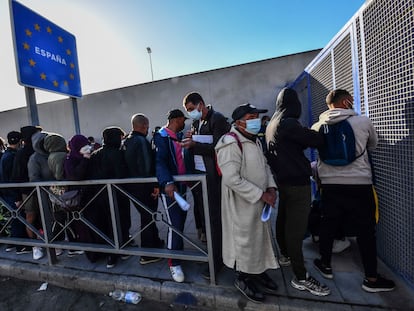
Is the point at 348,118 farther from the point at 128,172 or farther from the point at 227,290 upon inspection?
the point at 128,172

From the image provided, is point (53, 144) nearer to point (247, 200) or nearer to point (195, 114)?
point (195, 114)

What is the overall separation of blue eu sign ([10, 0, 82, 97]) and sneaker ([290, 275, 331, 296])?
435 cm

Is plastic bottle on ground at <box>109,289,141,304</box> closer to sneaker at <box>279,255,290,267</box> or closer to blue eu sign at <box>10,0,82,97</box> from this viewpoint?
sneaker at <box>279,255,290,267</box>

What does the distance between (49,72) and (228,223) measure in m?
3.96

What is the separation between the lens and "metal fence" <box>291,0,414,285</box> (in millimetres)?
1856

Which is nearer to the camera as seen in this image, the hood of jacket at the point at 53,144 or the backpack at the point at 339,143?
the backpack at the point at 339,143

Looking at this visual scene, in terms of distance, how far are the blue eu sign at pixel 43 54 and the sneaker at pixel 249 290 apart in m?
3.94

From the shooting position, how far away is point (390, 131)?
210 cm

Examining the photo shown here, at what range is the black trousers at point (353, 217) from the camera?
6.73 feet

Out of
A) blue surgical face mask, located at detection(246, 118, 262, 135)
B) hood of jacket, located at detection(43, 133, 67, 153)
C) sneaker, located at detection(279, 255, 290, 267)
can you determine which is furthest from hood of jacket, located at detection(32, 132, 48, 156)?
sneaker, located at detection(279, 255, 290, 267)

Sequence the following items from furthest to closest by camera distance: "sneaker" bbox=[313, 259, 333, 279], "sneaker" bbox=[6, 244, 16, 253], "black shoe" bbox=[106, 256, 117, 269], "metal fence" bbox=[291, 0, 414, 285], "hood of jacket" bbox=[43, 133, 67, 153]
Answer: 1. "sneaker" bbox=[6, 244, 16, 253]
2. "hood of jacket" bbox=[43, 133, 67, 153]
3. "black shoe" bbox=[106, 256, 117, 269]
4. "sneaker" bbox=[313, 259, 333, 279]
5. "metal fence" bbox=[291, 0, 414, 285]

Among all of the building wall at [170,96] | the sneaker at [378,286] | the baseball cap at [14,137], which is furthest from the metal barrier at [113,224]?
the building wall at [170,96]

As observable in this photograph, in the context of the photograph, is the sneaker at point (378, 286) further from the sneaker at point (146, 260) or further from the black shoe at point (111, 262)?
the black shoe at point (111, 262)

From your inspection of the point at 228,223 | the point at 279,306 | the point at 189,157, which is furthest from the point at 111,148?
the point at 279,306
